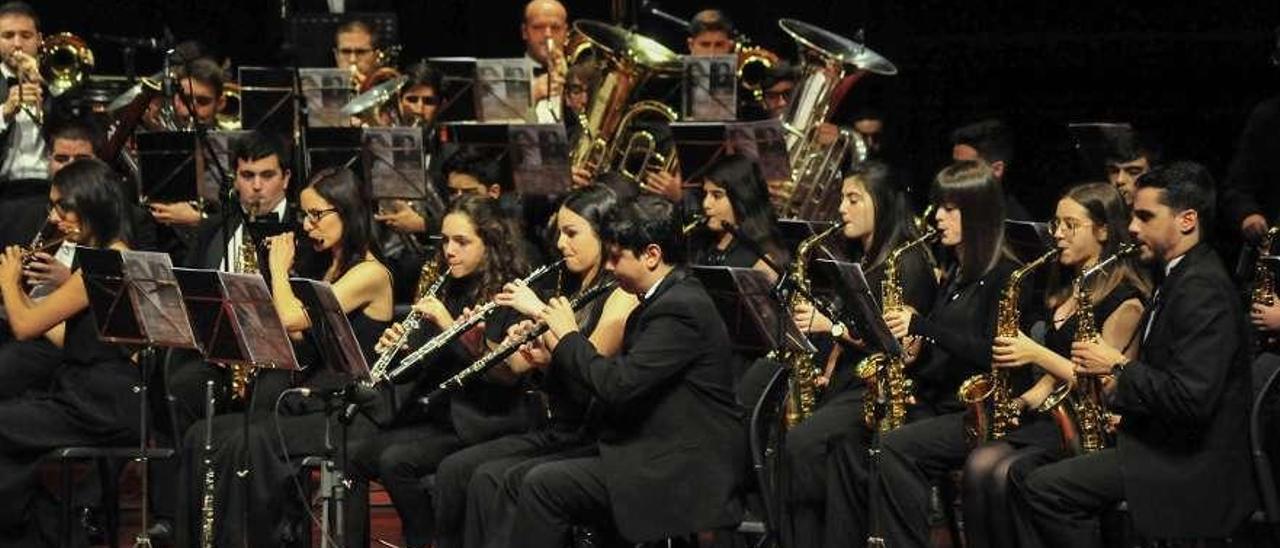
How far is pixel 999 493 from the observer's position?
21.5 ft

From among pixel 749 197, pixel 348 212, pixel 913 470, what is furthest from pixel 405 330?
pixel 913 470

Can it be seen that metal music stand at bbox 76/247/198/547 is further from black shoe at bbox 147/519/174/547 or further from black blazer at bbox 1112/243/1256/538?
black blazer at bbox 1112/243/1256/538

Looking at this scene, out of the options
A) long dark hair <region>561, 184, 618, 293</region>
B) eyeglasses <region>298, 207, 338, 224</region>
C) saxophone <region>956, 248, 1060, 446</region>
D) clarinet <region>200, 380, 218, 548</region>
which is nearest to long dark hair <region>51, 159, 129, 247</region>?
eyeglasses <region>298, 207, 338, 224</region>

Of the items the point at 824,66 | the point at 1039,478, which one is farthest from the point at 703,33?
the point at 1039,478

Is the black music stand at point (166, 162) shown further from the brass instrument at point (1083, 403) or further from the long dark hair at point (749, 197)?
the brass instrument at point (1083, 403)

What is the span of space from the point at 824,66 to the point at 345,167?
217 centimetres

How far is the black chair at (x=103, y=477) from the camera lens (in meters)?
7.36

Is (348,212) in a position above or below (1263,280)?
below

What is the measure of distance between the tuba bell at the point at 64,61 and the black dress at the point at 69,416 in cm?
248

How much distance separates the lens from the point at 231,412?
777cm

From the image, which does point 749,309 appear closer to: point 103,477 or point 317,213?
point 317,213

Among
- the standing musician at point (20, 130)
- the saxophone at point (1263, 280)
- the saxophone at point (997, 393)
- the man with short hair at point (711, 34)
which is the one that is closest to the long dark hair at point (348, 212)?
the standing musician at point (20, 130)

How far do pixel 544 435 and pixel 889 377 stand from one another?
1.08 metres

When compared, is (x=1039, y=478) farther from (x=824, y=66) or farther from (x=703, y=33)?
(x=703, y=33)
